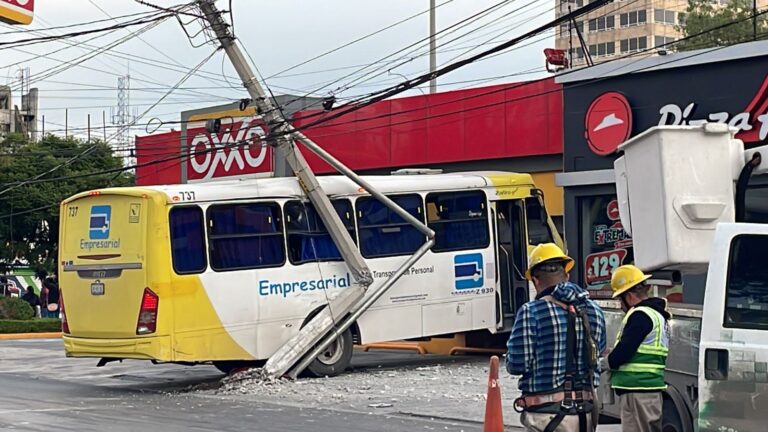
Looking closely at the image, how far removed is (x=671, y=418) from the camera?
9758mm

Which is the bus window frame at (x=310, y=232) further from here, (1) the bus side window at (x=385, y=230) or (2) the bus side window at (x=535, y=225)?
(2) the bus side window at (x=535, y=225)

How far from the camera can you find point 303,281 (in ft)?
61.5

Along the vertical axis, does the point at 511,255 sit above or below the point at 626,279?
above

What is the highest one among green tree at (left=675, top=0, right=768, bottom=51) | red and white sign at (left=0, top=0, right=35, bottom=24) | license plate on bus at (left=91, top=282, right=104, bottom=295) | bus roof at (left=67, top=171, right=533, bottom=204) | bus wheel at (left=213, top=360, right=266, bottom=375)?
green tree at (left=675, top=0, right=768, bottom=51)

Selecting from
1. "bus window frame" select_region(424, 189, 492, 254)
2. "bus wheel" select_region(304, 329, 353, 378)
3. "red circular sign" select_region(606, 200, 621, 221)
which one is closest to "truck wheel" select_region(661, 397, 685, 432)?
"bus wheel" select_region(304, 329, 353, 378)

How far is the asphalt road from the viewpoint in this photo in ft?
44.6

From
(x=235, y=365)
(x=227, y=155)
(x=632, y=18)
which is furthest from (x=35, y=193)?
(x=632, y=18)

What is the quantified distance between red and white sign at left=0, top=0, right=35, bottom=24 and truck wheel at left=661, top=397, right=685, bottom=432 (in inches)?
418

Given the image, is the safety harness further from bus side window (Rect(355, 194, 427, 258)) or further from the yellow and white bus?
bus side window (Rect(355, 194, 427, 258))

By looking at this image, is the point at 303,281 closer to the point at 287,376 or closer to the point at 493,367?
the point at 287,376

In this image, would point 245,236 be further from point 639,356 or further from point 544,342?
point 544,342

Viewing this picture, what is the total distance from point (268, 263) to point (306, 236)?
862 mm

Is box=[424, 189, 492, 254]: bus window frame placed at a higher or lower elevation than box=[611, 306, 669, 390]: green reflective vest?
higher

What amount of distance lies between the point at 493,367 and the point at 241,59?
1089cm
